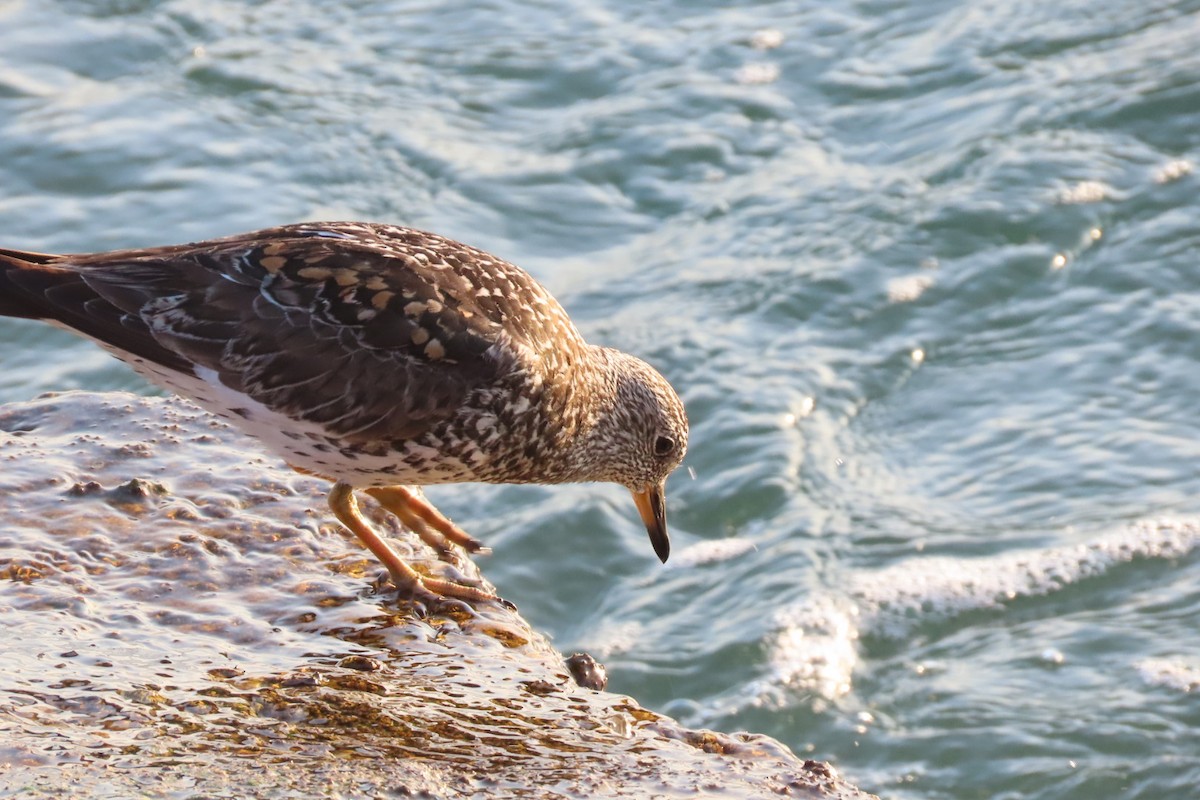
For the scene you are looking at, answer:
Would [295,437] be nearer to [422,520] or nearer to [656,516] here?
[422,520]

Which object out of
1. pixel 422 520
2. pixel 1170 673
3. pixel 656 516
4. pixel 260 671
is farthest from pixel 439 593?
pixel 1170 673

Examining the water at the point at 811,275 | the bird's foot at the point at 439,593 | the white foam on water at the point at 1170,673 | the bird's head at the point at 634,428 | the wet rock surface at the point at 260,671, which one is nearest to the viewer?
the wet rock surface at the point at 260,671

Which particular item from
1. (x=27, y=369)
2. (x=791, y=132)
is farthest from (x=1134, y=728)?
(x=27, y=369)

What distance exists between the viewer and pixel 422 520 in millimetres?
6277

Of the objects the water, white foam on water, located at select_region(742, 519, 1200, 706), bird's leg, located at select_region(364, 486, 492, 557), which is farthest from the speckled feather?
white foam on water, located at select_region(742, 519, 1200, 706)

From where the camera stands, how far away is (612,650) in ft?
26.9

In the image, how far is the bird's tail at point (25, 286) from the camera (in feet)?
18.1

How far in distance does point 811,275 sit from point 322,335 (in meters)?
5.94

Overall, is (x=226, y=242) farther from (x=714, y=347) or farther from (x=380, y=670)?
(x=714, y=347)

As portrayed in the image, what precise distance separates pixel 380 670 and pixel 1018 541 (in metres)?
4.95

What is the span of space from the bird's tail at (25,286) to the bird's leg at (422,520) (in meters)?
1.47

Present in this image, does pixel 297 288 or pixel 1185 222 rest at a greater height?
pixel 297 288

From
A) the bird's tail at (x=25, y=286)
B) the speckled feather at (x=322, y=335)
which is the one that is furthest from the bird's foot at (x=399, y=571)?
the bird's tail at (x=25, y=286)

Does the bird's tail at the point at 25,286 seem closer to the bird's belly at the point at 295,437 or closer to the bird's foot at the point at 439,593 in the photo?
the bird's belly at the point at 295,437
